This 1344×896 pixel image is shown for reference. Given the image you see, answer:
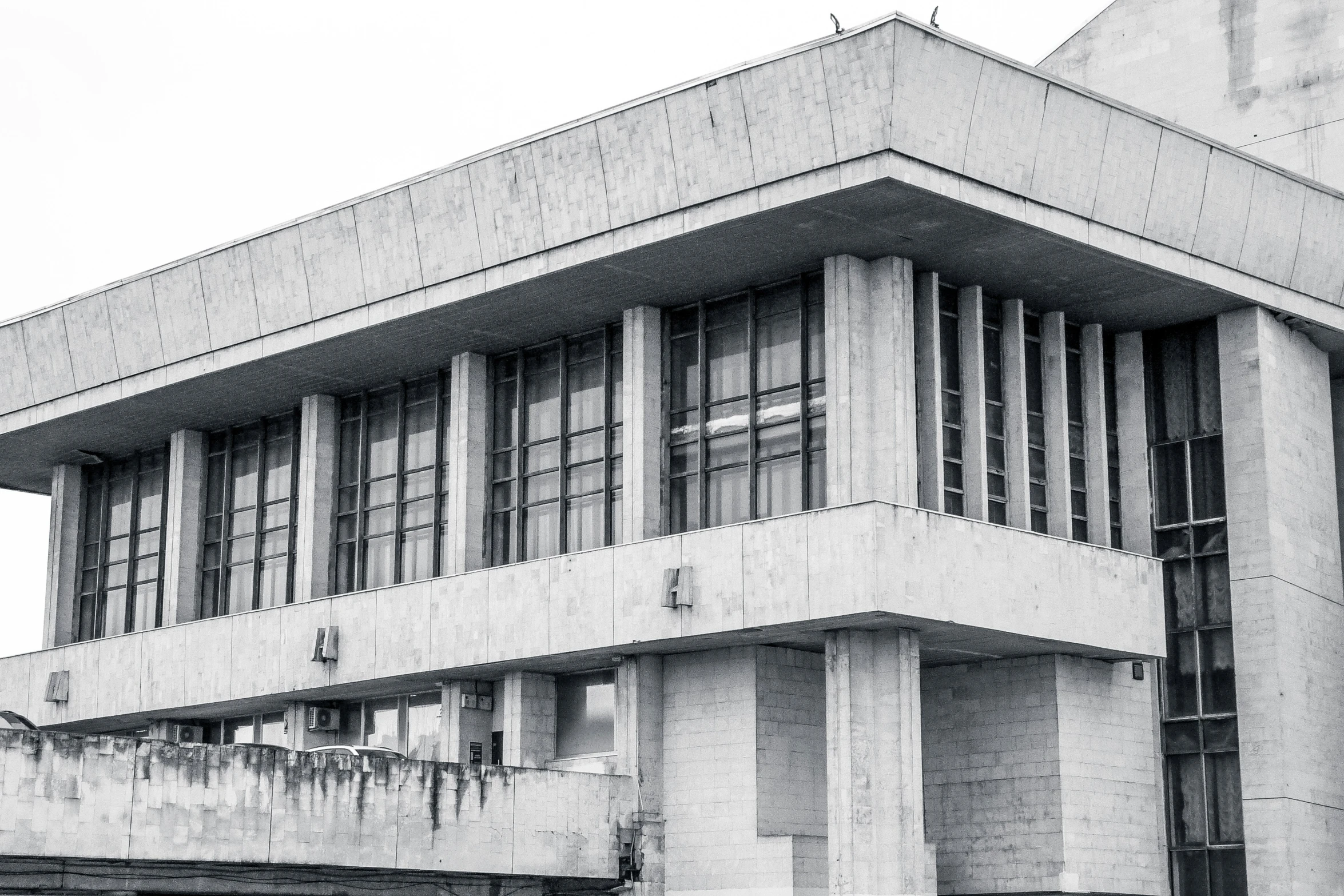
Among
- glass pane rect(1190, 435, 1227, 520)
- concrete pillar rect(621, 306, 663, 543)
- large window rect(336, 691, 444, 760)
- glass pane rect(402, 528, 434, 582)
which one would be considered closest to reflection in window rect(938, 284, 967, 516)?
concrete pillar rect(621, 306, 663, 543)

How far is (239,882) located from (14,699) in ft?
67.0

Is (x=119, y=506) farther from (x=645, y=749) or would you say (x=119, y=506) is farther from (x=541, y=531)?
(x=645, y=749)

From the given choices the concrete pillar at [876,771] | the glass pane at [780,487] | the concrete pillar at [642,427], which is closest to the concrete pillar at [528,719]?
the concrete pillar at [642,427]

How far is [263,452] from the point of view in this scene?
4744cm

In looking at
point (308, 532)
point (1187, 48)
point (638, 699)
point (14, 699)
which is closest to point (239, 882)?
point (638, 699)

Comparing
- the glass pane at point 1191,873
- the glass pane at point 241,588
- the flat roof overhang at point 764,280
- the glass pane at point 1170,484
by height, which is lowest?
the glass pane at point 1191,873

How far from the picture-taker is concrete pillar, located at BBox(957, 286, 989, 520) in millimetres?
36281

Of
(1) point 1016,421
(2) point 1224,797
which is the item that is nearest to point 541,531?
(1) point 1016,421

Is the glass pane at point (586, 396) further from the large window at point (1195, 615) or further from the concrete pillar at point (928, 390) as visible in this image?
the large window at point (1195, 615)

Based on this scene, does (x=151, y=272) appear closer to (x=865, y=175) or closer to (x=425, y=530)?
(x=425, y=530)

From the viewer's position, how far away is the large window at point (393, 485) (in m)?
43.3

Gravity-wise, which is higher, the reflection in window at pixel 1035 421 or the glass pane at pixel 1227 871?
the reflection in window at pixel 1035 421

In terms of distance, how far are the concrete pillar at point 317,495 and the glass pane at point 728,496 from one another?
37.2 feet

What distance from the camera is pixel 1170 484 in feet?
131
